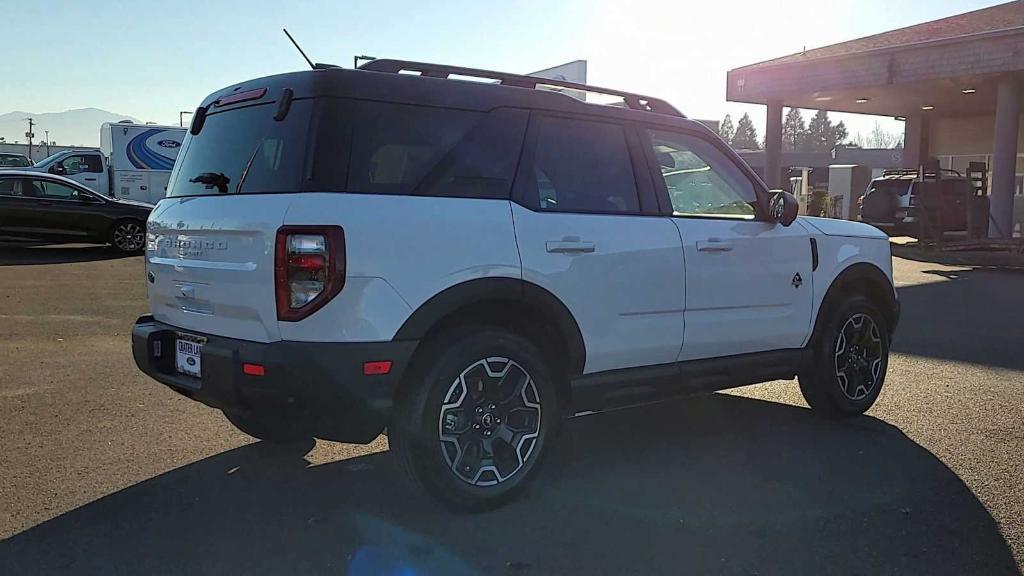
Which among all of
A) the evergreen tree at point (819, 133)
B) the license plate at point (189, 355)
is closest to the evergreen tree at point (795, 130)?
the evergreen tree at point (819, 133)

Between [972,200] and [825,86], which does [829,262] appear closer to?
[972,200]

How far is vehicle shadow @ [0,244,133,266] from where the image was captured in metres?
15.1

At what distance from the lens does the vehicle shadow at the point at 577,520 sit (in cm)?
348

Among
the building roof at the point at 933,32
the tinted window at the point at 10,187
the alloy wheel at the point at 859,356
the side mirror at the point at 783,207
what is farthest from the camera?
the building roof at the point at 933,32

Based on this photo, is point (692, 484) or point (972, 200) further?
point (972, 200)

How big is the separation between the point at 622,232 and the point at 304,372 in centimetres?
181

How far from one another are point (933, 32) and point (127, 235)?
20274 millimetres

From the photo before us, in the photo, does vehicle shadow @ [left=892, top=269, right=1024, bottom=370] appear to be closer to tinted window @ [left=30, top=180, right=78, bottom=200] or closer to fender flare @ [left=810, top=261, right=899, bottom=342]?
fender flare @ [left=810, top=261, right=899, bottom=342]

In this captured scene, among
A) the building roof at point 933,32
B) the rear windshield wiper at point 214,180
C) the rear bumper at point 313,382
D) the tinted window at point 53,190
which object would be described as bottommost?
the rear bumper at point 313,382

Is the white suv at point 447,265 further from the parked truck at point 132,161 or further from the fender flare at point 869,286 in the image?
the parked truck at point 132,161

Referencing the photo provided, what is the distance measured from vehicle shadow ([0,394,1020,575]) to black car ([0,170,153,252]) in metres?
12.8

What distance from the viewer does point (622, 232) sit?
4395mm

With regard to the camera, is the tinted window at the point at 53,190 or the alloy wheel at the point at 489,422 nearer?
the alloy wheel at the point at 489,422

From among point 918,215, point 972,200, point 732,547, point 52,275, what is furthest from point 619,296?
point 972,200
